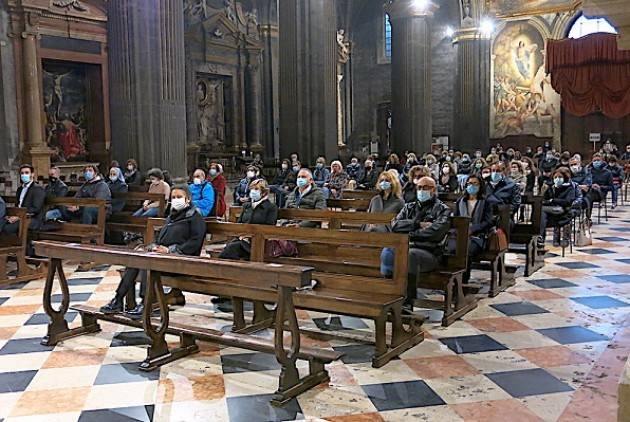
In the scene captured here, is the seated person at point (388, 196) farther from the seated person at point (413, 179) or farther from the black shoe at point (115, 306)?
the black shoe at point (115, 306)

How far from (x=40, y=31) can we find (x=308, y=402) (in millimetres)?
16421

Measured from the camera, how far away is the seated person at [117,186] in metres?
10.4

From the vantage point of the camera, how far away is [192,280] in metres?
6.01

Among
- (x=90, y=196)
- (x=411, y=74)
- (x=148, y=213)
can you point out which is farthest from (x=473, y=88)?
(x=90, y=196)

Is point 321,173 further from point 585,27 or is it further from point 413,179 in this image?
point 585,27

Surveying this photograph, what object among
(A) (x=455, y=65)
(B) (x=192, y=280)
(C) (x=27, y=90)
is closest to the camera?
(B) (x=192, y=280)

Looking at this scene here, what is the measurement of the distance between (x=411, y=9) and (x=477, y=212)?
1347cm

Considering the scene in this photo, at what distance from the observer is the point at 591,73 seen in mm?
26453

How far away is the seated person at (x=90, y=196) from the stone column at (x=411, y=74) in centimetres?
1161

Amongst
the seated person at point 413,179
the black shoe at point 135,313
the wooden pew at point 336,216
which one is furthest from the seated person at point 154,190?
the seated person at point 413,179

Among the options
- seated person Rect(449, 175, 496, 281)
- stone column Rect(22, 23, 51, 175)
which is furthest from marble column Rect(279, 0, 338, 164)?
seated person Rect(449, 175, 496, 281)

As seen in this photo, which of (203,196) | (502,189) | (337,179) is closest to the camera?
(502,189)

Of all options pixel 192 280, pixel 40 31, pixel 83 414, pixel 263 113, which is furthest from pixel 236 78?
pixel 83 414

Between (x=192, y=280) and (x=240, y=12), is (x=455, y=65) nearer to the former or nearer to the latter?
(x=240, y=12)
